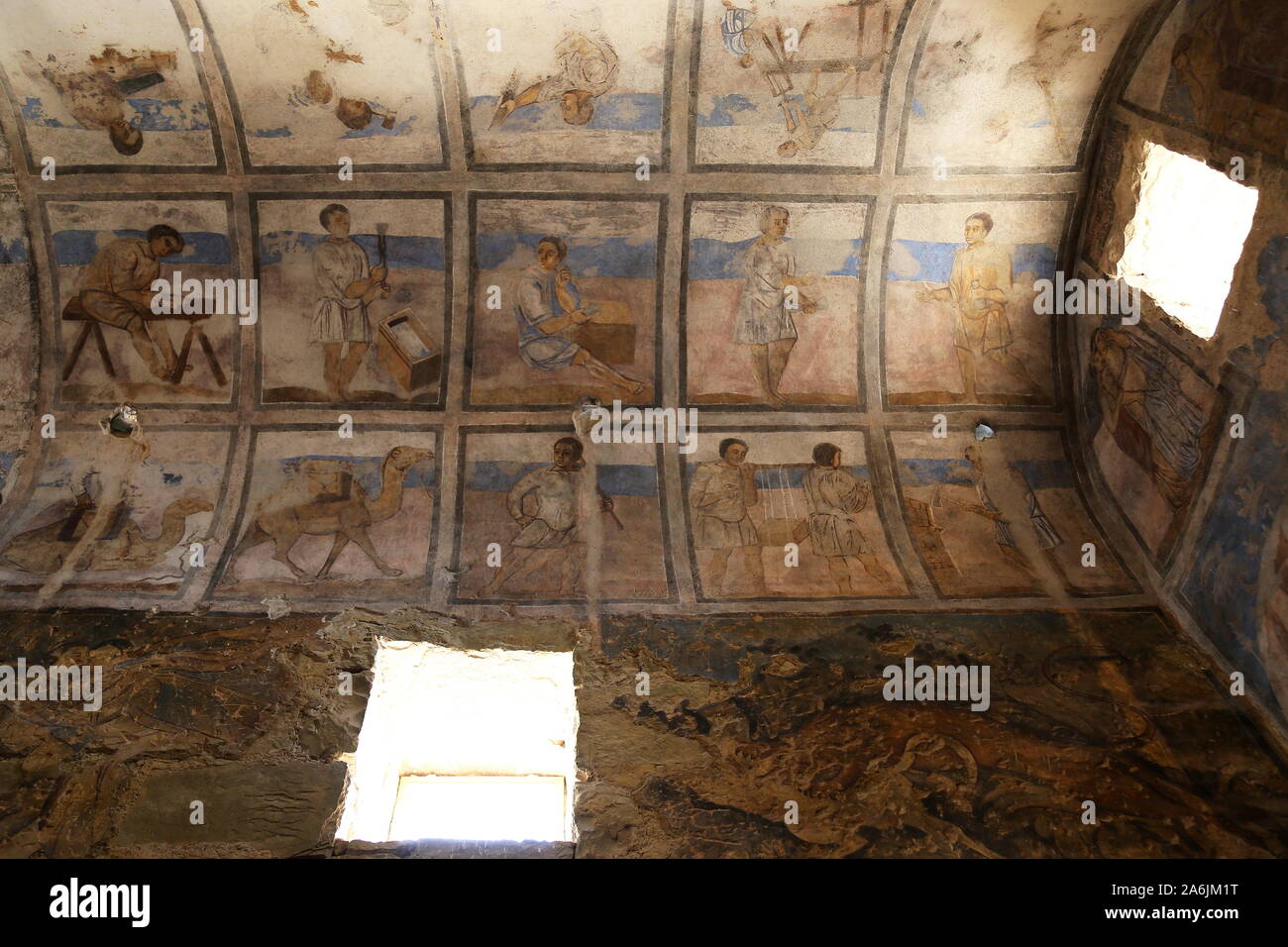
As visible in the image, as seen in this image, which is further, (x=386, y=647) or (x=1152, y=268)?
(x=1152, y=268)

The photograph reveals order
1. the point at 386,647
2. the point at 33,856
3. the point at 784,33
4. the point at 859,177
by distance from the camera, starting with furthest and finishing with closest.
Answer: the point at 859,177, the point at 784,33, the point at 386,647, the point at 33,856

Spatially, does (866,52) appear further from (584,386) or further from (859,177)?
(584,386)

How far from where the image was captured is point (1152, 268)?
358 inches

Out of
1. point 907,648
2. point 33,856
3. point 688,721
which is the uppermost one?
point 907,648

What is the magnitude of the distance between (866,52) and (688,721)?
6.02 m

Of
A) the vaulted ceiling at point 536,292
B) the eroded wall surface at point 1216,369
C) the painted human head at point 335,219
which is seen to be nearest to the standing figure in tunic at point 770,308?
the vaulted ceiling at point 536,292

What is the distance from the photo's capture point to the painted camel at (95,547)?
8.75 metres

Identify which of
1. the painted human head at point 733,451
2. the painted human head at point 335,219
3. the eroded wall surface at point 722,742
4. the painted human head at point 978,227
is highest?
the painted human head at point 335,219

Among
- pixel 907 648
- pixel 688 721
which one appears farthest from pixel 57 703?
pixel 907 648

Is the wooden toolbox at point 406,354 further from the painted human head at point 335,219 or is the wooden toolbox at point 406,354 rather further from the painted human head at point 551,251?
the painted human head at point 551,251

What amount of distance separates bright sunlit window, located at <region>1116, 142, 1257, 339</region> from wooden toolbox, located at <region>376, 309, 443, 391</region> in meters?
6.47

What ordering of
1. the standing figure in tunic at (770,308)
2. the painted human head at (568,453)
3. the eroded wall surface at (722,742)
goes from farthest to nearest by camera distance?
the standing figure in tunic at (770,308) → the painted human head at (568,453) → the eroded wall surface at (722,742)

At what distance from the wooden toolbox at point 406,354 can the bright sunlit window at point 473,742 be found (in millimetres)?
2739

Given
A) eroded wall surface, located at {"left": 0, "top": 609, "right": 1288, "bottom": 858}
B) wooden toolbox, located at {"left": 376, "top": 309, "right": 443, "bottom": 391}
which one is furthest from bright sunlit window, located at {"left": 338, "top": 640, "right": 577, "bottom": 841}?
wooden toolbox, located at {"left": 376, "top": 309, "right": 443, "bottom": 391}
